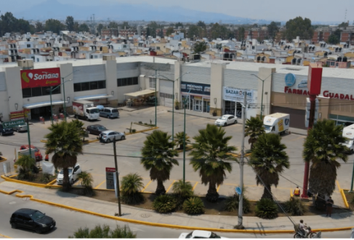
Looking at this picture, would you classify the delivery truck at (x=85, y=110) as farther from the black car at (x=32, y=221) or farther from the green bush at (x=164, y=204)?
the black car at (x=32, y=221)

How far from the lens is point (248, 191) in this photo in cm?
2575

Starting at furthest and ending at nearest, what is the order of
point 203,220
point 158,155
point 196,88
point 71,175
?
point 196,88, point 71,175, point 158,155, point 203,220

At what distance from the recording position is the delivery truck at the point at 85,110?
46000mm

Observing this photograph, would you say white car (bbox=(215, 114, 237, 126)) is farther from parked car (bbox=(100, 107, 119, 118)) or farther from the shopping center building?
parked car (bbox=(100, 107, 119, 118))

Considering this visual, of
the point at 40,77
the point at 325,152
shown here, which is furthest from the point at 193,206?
the point at 40,77

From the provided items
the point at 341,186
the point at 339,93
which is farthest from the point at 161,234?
Result: the point at 339,93

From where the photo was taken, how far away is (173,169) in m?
30.3

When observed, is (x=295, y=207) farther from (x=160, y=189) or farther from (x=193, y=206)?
(x=160, y=189)

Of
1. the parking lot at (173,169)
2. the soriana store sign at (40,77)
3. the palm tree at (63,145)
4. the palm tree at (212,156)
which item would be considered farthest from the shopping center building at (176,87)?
the palm tree at (212,156)

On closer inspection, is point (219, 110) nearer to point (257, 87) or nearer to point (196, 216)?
point (257, 87)

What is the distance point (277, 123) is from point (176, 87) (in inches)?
706

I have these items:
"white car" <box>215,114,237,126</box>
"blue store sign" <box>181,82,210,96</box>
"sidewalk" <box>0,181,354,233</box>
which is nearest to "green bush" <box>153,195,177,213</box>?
"sidewalk" <box>0,181,354,233</box>

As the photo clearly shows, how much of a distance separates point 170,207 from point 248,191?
586cm

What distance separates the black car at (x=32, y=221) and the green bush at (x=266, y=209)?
1101cm
